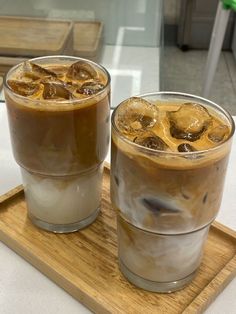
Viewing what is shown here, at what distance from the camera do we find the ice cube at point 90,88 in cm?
52

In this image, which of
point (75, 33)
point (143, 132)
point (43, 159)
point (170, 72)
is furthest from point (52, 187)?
point (170, 72)

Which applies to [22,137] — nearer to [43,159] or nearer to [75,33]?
[43,159]

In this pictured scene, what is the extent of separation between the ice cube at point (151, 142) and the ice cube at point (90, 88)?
3.8 inches

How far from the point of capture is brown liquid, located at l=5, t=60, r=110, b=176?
499 mm

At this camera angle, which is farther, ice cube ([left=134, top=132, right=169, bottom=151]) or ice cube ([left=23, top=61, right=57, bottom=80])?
ice cube ([left=23, top=61, right=57, bottom=80])

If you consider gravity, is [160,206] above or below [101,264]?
above

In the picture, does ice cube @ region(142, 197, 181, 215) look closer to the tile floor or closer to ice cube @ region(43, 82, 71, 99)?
ice cube @ region(43, 82, 71, 99)

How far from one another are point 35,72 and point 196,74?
198 cm

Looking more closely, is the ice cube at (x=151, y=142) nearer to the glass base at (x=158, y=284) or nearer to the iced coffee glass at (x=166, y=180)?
the iced coffee glass at (x=166, y=180)

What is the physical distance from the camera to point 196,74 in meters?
2.45

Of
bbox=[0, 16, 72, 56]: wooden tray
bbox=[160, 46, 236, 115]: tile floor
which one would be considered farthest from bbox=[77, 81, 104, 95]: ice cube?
bbox=[160, 46, 236, 115]: tile floor

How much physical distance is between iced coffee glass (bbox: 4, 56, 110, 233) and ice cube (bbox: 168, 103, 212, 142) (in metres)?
0.09

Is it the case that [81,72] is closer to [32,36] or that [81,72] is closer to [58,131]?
[58,131]

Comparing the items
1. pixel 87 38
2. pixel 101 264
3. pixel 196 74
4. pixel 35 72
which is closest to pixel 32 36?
pixel 87 38
